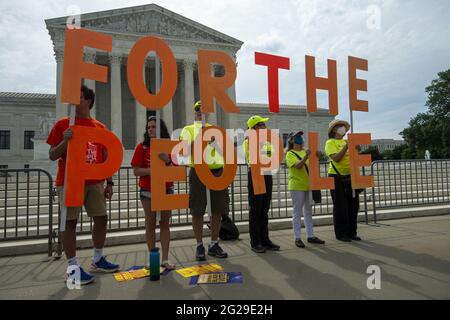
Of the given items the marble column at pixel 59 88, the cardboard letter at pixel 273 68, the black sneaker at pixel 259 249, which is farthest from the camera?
the marble column at pixel 59 88

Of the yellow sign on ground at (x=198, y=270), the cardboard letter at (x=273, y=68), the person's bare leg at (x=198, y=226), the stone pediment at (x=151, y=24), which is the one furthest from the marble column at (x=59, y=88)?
the yellow sign on ground at (x=198, y=270)

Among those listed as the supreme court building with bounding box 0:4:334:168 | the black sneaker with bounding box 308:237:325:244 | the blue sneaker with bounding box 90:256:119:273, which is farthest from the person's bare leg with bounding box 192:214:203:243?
the supreme court building with bounding box 0:4:334:168

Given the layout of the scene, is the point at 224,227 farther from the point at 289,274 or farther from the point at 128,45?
the point at 128,45

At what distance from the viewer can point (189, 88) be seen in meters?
35.2

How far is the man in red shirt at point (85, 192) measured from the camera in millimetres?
3715

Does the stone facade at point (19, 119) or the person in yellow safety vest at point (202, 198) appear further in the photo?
the stone facade at point (19, 119)

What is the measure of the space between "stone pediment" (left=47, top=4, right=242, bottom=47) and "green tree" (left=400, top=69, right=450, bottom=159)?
3194 cm

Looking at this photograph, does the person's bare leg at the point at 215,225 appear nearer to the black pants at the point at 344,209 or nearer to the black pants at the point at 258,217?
the black pants at the point at 258,217

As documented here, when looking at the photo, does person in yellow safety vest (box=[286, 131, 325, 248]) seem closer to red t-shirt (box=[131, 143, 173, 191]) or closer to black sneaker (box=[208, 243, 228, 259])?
black sneaker (box=[208, 243, 228, 259])

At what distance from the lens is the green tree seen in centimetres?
4834

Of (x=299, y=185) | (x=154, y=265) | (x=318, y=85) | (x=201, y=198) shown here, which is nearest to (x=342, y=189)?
(x=299, y=185)

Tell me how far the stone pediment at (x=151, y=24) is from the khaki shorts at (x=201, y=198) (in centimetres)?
3255

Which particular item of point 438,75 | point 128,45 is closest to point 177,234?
point 128,45

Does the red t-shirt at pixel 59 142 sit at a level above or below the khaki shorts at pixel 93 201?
above
